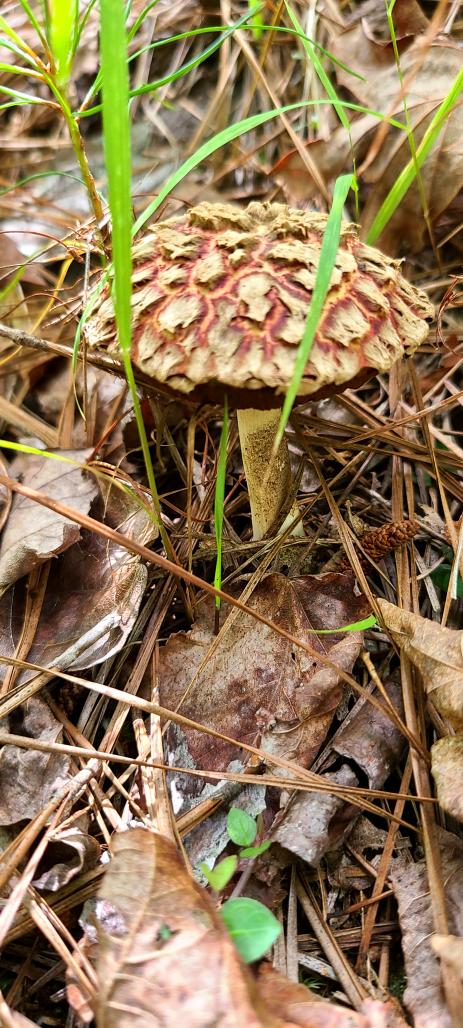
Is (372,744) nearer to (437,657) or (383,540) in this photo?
(437,657)

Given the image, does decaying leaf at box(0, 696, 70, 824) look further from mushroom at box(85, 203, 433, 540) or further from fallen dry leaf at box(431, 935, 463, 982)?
mushroom at box(85, 203, 433, 540)

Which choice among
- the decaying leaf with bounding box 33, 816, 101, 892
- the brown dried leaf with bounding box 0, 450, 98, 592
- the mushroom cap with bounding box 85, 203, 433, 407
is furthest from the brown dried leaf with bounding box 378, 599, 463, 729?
the brown dried leaf with bounding box 0, 450, 98, 592

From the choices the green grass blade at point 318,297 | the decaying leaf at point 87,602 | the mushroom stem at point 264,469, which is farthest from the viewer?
the mushroom stem at point 264,469

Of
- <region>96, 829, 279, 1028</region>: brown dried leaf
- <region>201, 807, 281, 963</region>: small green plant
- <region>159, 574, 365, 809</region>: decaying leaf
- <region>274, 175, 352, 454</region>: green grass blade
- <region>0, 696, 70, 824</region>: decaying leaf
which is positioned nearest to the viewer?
<region>96, 829, 279, 1028</region>: brown dried leaf

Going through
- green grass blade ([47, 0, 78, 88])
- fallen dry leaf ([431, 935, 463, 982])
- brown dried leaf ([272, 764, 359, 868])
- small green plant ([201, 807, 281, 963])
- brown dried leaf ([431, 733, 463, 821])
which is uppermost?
green grass blade ([47, 0, 78, 88])

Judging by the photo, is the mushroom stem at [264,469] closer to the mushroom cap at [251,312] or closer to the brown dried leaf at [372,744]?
the mushroom cap at [251,312]

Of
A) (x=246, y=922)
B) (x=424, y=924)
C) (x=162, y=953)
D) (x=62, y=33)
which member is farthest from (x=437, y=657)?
(x=62, y=33)

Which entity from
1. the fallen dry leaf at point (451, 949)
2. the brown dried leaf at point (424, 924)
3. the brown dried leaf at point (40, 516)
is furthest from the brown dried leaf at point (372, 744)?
the brown dried leaf at point (40, 516)
